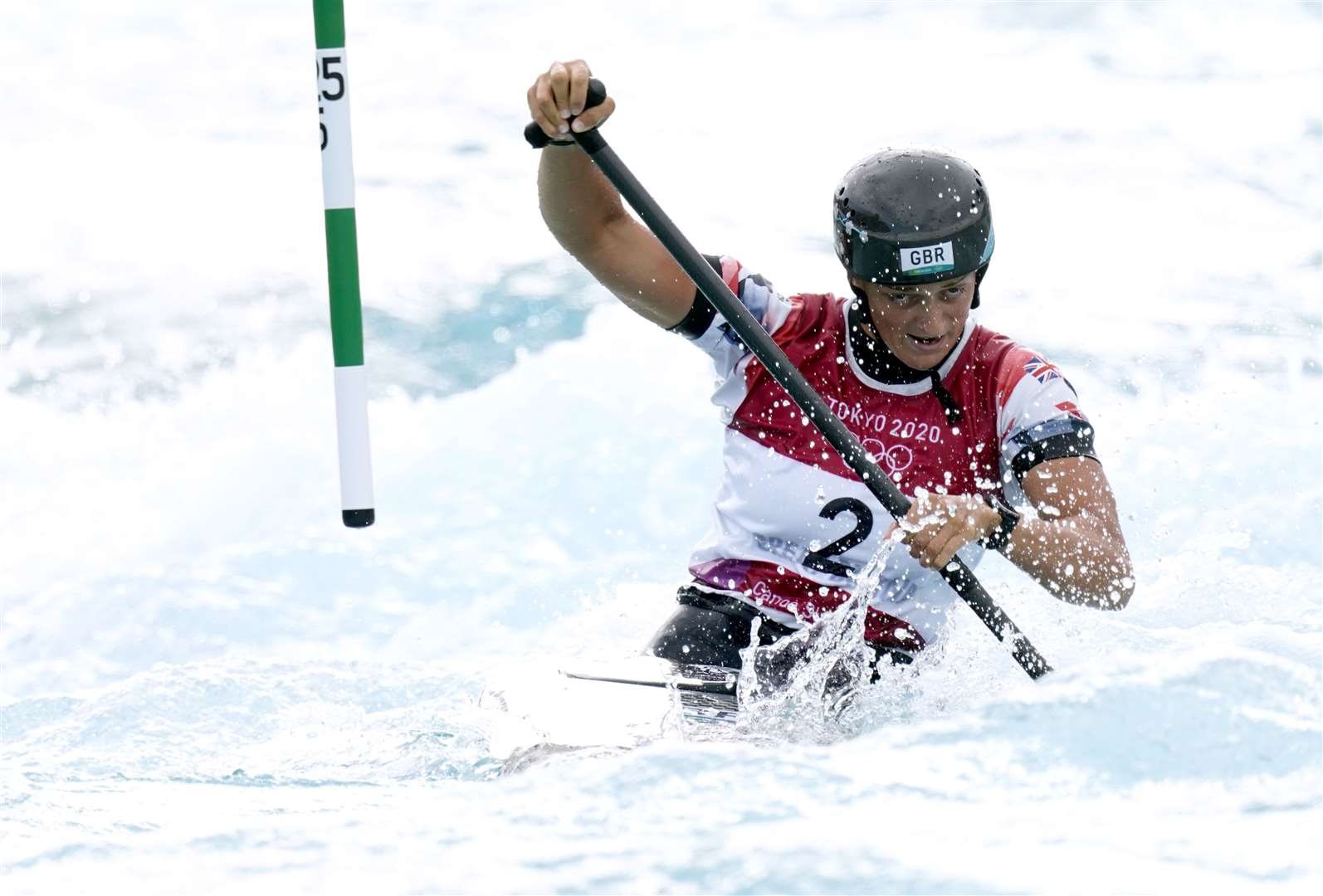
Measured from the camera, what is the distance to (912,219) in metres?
3.21

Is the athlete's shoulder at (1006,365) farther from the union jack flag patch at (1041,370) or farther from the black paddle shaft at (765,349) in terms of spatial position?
the black paddle shaft at (765,349)

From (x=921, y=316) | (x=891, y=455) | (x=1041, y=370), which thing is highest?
(x=921, y=316)

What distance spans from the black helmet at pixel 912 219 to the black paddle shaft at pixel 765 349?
28 cm

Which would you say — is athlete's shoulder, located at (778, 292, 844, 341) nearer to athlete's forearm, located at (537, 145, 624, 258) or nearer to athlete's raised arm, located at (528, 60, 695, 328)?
athlete's raised arm, located at (528, 60, 695, 328)

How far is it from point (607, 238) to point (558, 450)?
11.3 ft

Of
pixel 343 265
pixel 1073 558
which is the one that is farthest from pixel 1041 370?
pixel 343 265

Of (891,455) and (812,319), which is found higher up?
(812,319)

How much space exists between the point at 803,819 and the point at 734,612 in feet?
3.30

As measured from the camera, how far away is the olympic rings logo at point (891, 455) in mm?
3391

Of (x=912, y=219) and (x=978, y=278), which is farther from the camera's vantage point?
(x=978, y=278)

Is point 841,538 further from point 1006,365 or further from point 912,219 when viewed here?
point 912,219

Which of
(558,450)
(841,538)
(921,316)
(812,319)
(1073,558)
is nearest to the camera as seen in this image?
(1073,558)

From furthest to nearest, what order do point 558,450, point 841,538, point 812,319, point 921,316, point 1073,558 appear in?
point 558,450, point 812,319, point 841,538, point 921,316, point 1073,558

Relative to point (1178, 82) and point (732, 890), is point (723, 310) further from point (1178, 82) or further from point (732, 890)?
point (1178, 82)
